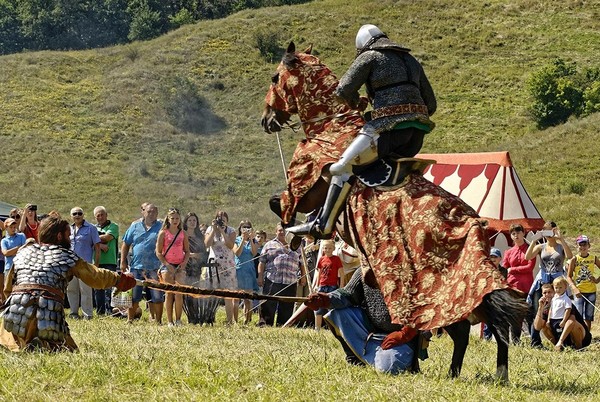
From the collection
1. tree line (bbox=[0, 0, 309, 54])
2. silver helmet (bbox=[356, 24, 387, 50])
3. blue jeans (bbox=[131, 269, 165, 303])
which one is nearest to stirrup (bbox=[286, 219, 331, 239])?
silver helmet (bbox=[356, 24, 387, 50])

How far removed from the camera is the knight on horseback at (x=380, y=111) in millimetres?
7703

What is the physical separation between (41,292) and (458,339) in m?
3.03

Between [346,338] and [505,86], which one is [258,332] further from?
[505,86]

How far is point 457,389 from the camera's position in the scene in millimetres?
6648

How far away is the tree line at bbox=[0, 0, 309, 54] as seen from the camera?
100 meters

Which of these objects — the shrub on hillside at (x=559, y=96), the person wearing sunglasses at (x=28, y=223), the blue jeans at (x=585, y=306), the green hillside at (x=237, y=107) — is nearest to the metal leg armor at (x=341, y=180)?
the blue jeans at (x=585, y=306)

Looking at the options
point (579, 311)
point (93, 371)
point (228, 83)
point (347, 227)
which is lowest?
point (579, 311)

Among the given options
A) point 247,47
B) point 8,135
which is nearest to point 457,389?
point 8,135

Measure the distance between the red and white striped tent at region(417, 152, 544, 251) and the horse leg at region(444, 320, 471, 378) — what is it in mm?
9596

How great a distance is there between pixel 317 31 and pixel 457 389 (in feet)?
244

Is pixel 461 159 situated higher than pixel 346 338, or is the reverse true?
pixel 461 159

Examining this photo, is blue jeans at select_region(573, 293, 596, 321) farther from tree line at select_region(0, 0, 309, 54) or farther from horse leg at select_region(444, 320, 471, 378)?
tree line at select_region(0, 0, 309, 54)

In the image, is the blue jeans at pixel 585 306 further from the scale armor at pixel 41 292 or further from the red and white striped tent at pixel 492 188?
the scale armor at pixel 41 292

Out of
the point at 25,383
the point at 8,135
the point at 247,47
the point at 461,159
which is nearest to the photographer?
the point at 25,383
